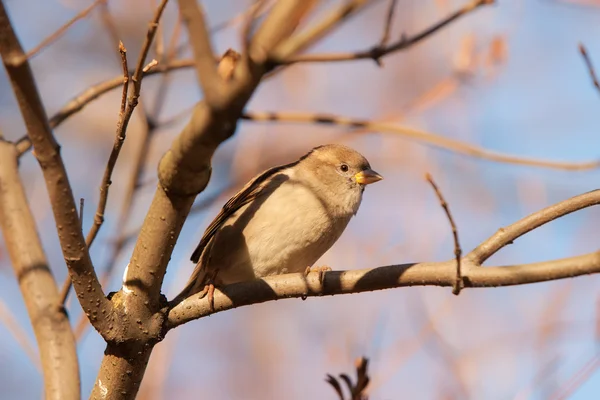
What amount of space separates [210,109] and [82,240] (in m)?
0.78

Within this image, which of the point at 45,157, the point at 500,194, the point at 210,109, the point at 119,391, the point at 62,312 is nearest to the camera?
the point at 210,109

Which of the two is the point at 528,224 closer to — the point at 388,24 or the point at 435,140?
the point at 388,24

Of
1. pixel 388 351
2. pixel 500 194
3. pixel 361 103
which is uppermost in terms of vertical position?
pixel 361 103

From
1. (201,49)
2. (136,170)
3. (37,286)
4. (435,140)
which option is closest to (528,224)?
(435,140)

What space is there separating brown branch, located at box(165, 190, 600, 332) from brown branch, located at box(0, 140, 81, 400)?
1.47 feet

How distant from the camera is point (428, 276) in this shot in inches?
98.8

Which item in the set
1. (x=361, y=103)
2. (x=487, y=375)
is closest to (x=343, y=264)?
(x=487, y=375)

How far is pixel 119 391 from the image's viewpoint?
110 inches

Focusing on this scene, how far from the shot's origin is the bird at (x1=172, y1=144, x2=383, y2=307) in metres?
4.07

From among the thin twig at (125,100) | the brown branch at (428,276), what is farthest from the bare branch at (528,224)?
the thin twig at (125,100)

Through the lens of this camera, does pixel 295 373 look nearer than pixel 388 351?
No

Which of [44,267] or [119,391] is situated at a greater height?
[44,267]

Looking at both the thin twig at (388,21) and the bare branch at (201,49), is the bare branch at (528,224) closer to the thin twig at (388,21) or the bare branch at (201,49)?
the thin twig at (388,21)

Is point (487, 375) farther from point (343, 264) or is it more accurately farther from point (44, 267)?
point (44, 267)
